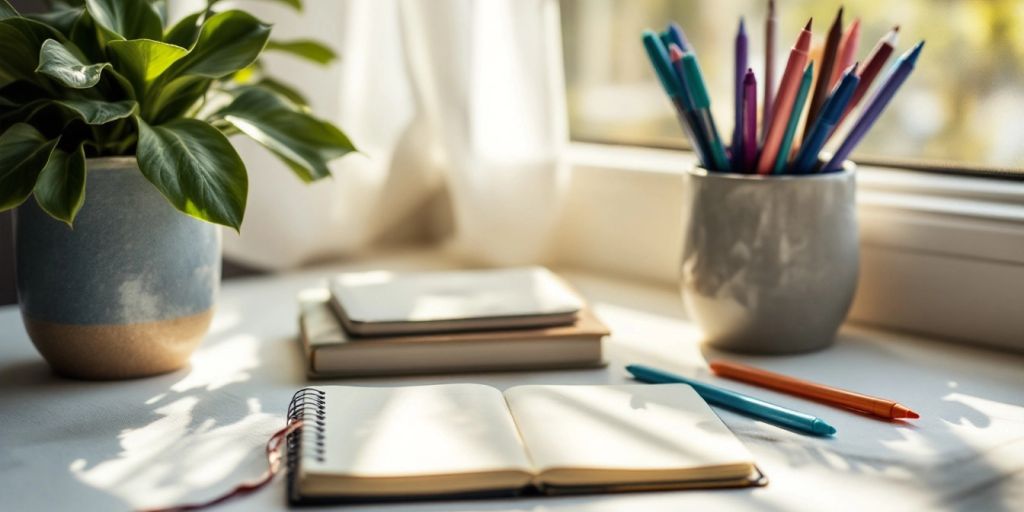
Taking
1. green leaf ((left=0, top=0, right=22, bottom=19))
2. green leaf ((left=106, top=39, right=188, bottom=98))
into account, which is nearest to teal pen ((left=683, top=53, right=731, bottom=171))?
green leaf ((left=106, top=39, right=188, bottom=98))

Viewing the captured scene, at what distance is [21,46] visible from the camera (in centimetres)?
66

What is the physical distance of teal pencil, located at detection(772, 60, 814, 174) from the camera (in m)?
0.75

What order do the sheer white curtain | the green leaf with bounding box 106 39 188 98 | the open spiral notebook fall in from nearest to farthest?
the open spiral notebook
the green leaf with bounding box 106 39 188 98
the sheer white curtain

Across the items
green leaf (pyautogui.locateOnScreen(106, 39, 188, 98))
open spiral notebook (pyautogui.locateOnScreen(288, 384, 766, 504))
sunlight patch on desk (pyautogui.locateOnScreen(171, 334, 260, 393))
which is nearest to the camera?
open spiral notebook (pyautogui.locateOnScreen(288, 384, 766, 504))

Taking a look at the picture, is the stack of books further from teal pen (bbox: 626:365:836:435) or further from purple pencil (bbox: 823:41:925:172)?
purple pencil (bbox: 823:41:925:172)

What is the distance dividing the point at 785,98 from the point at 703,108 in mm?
61

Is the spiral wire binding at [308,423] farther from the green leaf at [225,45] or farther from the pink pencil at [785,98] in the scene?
the pink pencil at [785,98]

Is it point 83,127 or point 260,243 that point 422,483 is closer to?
point 83,127

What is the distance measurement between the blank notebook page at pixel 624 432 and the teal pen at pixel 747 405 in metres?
0.02

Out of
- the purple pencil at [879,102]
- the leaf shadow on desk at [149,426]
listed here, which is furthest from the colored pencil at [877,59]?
the leaf shadow on desk at [149,426]

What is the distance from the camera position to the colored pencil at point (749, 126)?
0.76 metres

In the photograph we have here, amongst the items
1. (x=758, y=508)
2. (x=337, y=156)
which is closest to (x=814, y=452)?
(x=758, y=508)

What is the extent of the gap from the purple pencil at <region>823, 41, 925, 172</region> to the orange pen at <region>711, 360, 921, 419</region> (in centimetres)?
18

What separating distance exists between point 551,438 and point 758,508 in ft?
0.38
